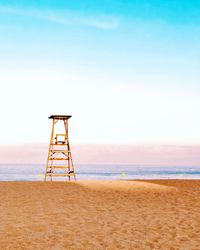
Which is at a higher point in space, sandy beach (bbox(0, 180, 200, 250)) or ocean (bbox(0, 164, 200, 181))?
ocean (bbox(0, 164, 200, 181))

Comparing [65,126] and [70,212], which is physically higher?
[65,126]

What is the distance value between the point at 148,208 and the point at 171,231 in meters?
4.83

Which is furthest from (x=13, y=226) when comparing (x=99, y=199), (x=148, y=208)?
(x=99, y=199)

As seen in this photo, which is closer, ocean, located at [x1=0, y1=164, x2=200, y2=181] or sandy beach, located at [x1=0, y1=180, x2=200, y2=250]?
sandy beach, located at [x1=0, y1=180, x2=200, y2=250]

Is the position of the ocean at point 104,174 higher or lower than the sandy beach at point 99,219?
higher

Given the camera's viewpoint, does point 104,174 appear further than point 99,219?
Yes

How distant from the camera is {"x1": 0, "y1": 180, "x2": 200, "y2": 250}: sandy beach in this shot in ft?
34.5

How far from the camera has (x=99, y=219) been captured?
45.6 feet

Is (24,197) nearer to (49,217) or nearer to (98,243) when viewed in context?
(49,217)

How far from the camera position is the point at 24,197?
1972cm

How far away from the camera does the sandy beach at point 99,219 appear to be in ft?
34.5

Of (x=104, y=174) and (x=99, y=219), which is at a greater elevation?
(x=104, y=174)

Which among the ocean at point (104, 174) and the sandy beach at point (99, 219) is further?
the ocean at point (104, 174)

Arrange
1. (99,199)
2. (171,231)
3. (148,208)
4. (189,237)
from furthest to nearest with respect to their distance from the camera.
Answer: (99,199)
(148,208)
(171,231)
(189,237)
